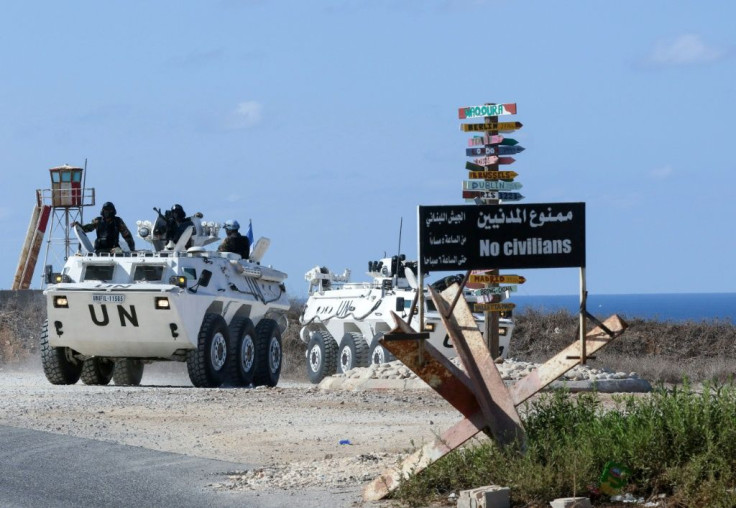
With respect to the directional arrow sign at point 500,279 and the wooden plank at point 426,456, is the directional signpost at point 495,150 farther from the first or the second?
the wooden plank at point 426,456

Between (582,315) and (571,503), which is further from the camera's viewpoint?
(582,315)

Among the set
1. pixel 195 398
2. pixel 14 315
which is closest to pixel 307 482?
pixel 195 398

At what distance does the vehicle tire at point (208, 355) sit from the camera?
2122 cm

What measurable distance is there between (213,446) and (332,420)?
2424mm

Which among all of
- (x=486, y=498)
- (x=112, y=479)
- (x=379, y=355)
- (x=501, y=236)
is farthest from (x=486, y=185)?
(x=486, y=498)

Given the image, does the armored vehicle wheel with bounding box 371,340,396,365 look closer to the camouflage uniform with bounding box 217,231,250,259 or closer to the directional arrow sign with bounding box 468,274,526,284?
the camouflage uniform with bounding box 217,231,250,259

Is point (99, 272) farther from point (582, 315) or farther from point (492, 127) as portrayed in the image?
point (582, 315)

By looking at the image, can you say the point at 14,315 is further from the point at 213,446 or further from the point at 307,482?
the point at 307,482

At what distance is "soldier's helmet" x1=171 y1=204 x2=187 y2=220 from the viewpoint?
74.6 ft

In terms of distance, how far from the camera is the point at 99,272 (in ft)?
69.8

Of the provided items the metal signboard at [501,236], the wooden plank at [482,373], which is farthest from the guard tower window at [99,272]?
the metal signboard at [501,236]

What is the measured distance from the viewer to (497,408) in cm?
915

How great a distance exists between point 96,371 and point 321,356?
229 inches

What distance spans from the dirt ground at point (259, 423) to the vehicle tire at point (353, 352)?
20.2 ft
